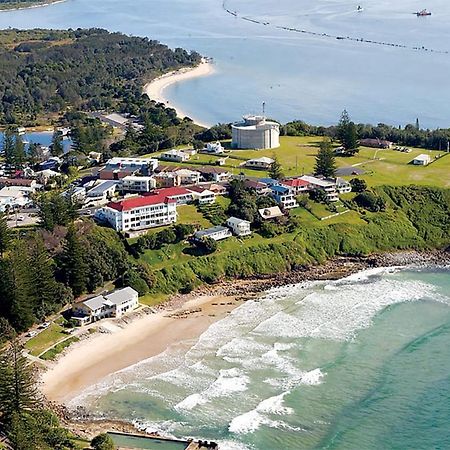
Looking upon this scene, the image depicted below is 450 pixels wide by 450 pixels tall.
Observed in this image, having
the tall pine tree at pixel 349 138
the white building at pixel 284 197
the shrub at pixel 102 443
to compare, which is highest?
the tall pine tree at pixel 349 138

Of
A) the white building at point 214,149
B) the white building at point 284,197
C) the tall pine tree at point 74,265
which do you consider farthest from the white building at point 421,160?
the tall pine tree at point 74,265

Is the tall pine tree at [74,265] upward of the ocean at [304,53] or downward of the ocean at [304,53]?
downward

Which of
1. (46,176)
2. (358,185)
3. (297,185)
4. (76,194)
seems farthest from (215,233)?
(46,176)

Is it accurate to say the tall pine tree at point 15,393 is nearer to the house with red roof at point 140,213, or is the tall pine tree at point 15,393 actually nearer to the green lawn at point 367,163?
Result: the house with red roof at point 140,213

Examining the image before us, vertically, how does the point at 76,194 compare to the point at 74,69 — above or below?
below

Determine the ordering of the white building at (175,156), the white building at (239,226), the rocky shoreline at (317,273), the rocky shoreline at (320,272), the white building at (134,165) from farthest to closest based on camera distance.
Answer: the white building at (175,156), the white building at (134,165), the white building at (239,226), the rocky shoreline at (320,272), the rocky shoreline at (317,273)

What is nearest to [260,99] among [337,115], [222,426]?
[337,115]

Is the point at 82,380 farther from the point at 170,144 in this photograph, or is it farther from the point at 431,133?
the point at 431,133

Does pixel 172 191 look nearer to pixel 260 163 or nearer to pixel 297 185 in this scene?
pixel 297 185

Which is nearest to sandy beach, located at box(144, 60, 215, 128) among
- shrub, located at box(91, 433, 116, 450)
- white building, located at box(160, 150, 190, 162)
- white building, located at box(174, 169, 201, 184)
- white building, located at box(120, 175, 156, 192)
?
white building, located at box(160, 150, 190, 162)
